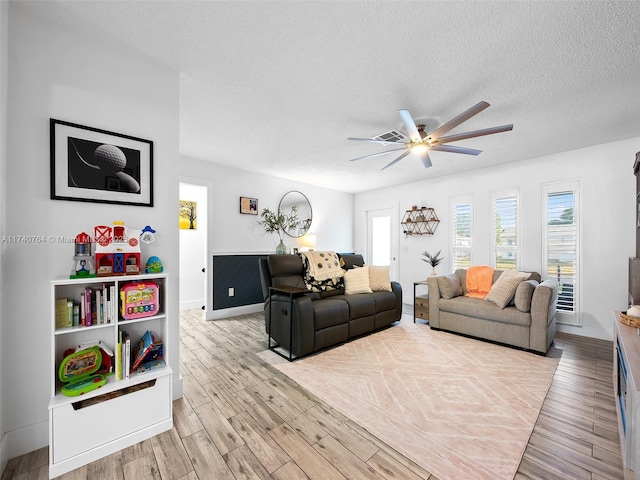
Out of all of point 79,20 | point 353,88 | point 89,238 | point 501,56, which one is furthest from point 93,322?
point 501,56

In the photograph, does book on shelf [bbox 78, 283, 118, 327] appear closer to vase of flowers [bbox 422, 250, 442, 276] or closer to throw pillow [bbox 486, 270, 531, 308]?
throw pillow [bbox 486, 270, 531, 308]

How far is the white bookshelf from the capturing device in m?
1.37

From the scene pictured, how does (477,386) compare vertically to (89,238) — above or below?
below

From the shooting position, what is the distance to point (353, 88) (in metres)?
2.15

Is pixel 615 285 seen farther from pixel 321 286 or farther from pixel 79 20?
pixel 79 20

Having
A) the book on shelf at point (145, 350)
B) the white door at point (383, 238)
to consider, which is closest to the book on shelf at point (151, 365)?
the book on shelf at point (145, 350)

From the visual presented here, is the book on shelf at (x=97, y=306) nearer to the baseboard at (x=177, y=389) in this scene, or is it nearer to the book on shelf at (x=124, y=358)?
the book on shelf at (x=124, y=358)

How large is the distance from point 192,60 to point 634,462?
3218 mm

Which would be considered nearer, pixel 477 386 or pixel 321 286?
pixel 477 386

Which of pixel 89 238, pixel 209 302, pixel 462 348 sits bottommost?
pixel 462 348

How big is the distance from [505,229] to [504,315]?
168 cm

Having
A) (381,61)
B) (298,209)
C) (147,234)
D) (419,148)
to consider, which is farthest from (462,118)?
(298,209)

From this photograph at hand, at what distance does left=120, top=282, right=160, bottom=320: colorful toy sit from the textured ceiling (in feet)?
5.12

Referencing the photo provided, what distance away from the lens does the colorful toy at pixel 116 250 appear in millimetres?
1602
